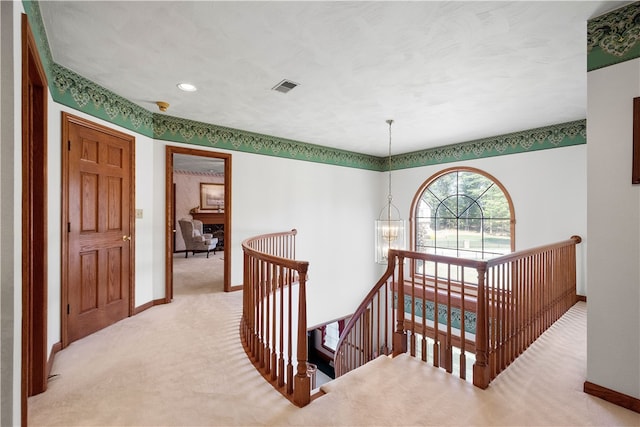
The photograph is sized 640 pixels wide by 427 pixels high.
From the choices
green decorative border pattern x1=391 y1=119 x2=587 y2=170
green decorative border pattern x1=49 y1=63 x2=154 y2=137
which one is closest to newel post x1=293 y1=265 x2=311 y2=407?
green decorative border pattern x1=49 y1=63 x2=154 y2=137

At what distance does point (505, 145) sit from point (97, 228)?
18.9 ft

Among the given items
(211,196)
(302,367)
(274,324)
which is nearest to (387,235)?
(274,324)

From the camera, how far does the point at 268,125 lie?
13.8ft

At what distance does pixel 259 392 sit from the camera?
193 cm

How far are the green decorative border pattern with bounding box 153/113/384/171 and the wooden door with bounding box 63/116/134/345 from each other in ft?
2.05

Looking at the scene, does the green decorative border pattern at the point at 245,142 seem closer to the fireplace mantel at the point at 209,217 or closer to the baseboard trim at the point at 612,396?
the baseboard trim at the point at 612,396

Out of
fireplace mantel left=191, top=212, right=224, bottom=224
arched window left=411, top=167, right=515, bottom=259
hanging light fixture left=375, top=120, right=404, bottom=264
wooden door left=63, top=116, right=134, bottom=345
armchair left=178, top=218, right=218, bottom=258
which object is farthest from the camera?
fireplace mantel left=191, top=212, right=224, bottom=224

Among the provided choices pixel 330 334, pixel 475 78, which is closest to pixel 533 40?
pixel 475 78

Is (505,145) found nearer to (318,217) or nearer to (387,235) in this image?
(387,235)

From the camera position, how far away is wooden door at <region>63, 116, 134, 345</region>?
8.71 ft

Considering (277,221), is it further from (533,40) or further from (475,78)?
(533,40)

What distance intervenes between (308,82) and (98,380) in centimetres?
296

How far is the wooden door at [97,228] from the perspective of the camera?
2.65 meters

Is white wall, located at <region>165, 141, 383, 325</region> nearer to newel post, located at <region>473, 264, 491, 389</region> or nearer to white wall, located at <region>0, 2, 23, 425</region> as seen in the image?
white wall, located at <region>0, 2, 23, 425</region>
